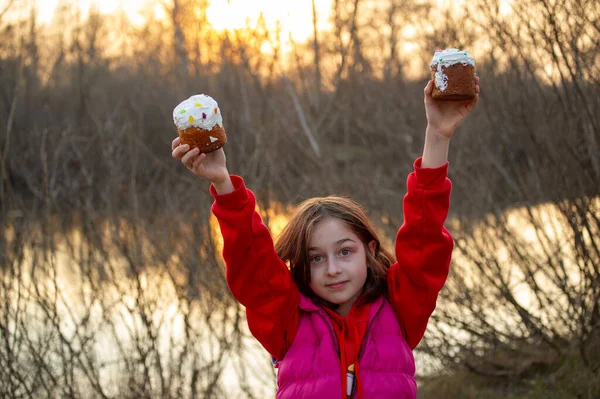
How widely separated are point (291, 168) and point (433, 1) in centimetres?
210

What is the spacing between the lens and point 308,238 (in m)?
2.25

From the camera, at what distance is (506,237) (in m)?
5.29

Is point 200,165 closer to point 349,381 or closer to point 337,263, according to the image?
point 337,263

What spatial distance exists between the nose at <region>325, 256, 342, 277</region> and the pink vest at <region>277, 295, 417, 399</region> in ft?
0.36

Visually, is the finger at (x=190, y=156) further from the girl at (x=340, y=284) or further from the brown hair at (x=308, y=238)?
the brown hair at (x=308, y=238)

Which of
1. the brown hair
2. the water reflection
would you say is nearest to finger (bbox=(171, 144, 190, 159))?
the brown hair

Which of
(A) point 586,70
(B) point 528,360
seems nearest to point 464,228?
(B) point 528,360

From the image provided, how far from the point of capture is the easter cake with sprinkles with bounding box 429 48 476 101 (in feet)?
6.83

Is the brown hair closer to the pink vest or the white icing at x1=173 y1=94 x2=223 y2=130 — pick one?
the pink vest

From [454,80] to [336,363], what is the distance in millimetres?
840

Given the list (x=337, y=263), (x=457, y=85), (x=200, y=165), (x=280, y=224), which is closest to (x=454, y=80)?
(x=457, y=85)

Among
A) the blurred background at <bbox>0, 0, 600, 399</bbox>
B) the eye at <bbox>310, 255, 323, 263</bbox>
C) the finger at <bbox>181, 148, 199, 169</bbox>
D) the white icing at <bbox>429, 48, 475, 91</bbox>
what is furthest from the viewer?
the blurred background at <bbox>0, 0, 600, 399</bbox>

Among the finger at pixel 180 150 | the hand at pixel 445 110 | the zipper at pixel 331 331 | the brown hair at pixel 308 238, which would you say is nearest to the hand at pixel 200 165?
the finger at pixel 180 150

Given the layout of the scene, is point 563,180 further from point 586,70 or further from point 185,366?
point 185,366
